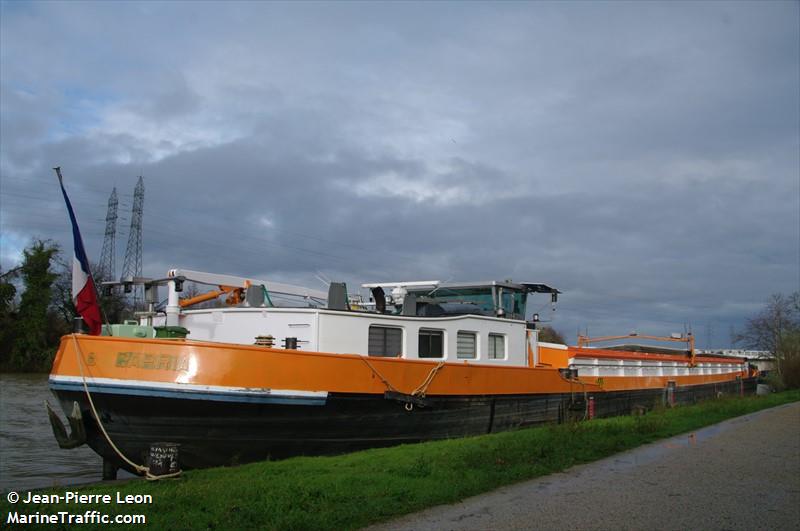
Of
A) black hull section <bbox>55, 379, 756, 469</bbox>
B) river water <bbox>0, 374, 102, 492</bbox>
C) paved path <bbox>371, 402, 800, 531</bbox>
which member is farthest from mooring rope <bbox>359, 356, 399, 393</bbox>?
river water <bbox>0, 374, 102, 492</bbox>

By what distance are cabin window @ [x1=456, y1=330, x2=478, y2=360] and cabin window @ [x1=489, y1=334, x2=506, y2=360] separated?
0.59m

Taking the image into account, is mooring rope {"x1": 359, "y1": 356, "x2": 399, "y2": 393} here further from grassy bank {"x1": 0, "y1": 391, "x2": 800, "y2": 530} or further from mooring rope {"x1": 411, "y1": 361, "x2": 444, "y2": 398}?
grassy bank {"x1": 0, "y1": 391, "x2": 800, "y2": 530}

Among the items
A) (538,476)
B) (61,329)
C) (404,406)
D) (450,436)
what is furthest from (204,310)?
(61,329)

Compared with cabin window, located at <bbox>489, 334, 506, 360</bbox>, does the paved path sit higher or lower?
lower

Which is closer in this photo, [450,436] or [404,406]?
[404,406]

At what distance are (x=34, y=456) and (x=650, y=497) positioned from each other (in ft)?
43.6

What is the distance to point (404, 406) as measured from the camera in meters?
11.8

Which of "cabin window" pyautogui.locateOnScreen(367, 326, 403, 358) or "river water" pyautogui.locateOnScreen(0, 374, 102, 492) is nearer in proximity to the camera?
"river water" pyautogui.locateOnScreen(0, 374, 102, 492)

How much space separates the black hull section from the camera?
31.8 ft

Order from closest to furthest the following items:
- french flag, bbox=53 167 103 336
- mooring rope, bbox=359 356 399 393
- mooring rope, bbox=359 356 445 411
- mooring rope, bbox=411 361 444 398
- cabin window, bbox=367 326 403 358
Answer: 1. french flag, bbox=53 167 103 336
2. mooring rope, bbox=359 356 399 393
3. mooring rope, bbox=359 356 445 411
4. mooring rope, bbox=411 361 444 398
5. cabin window, bbox=367 326 403 358

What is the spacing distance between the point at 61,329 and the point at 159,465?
4577cm

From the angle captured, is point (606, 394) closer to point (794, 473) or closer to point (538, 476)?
point (794, 473)

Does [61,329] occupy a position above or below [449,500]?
above

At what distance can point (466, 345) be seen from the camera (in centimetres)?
1402
